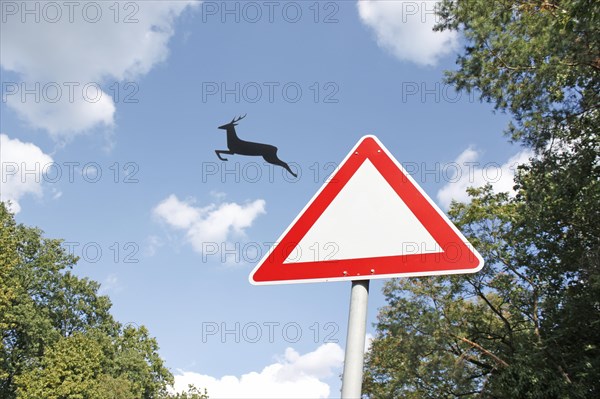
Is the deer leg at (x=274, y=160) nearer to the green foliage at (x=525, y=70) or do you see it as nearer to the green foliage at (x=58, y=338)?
the green foliage at (x=525, y=70)

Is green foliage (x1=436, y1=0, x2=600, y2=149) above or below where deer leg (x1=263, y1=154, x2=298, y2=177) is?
above

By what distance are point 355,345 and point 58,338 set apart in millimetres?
36692

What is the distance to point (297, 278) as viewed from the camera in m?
2.66

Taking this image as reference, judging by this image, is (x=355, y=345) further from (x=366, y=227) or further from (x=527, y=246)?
(x=527, y=246)

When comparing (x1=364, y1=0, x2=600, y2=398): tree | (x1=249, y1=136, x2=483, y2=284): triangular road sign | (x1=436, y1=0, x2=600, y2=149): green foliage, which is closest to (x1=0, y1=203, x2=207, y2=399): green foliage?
(x1=364, y1=0, x2=600, y2=398): tree

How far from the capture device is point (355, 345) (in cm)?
223

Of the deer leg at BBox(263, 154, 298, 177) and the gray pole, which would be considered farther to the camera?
the deer leg at BBox(263, 154, 298, 177)

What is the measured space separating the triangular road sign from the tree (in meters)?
4.07

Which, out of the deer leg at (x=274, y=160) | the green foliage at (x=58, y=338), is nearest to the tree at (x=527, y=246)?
the deer leg at (x=274, y=160)

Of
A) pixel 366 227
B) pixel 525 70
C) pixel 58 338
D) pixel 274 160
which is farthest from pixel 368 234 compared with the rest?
pixel 58 338

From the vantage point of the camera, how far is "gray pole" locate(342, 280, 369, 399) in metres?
2.17

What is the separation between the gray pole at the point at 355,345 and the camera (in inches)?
85.6

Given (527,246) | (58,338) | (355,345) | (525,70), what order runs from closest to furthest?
(355,345) < (525,70) < (527,246) < (58,338)

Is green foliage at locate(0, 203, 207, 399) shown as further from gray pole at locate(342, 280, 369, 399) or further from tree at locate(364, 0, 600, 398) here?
gray pole at locate(342, 280, 369, 399)
